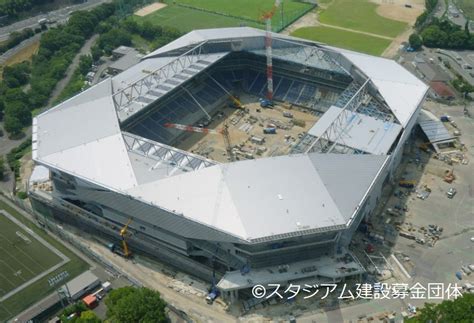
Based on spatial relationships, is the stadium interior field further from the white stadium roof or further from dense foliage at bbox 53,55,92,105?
dense foliage at bbox 53,55,92,105

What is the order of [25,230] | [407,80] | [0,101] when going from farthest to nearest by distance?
[0,101], [407,80], [25,230]

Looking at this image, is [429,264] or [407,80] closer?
[429,264]

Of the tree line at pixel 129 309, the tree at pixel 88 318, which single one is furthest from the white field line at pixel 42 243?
the tree at pixel 88 318

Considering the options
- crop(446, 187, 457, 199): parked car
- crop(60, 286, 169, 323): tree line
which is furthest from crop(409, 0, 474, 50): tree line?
crop(60, 286, 169, 323): tree line

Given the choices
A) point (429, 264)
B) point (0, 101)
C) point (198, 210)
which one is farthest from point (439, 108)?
point (0, 101)

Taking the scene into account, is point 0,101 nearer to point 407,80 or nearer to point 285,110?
point 285,110

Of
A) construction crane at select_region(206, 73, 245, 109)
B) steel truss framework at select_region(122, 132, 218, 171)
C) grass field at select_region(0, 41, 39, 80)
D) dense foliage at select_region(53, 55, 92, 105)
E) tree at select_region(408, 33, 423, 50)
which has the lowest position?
grass field at select_region(0, 41, 39, 80)
